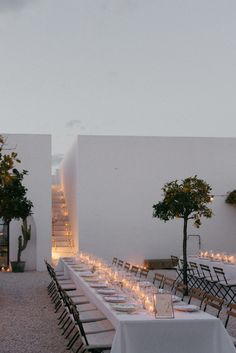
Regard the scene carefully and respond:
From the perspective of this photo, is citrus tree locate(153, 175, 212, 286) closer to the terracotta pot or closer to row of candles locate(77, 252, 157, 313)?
row of candles locate(77, 252, 157, 313)

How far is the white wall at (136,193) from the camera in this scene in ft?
56.7

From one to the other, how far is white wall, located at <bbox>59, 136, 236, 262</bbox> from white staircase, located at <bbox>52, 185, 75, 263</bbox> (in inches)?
51.9

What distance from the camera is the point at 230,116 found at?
19375 mm

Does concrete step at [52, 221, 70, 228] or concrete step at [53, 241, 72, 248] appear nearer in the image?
concrete step at [53, 241, 72, 248]

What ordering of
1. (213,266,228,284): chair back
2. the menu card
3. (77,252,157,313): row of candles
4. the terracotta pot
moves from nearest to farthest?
the menu card
(77,252,157,313): row of candles
(213,266,228,284): chair back
the terracotta pot

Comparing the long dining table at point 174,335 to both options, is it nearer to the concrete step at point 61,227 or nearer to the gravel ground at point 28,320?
the gravel ground at point 28,320

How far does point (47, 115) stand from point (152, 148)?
400 centimetres

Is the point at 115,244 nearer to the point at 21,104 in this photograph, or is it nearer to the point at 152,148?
the point at 152,148

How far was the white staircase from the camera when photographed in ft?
59.7

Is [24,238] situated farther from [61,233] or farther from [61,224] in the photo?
[61,224]

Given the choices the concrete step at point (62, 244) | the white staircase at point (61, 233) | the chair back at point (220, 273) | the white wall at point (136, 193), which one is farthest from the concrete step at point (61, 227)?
the chair back at point (220, 273)

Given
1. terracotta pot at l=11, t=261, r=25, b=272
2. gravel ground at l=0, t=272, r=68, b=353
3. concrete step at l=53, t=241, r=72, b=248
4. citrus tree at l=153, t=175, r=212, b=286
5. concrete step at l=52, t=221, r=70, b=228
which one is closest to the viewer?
gravel ground at l=0, t=272, r=68, b=353

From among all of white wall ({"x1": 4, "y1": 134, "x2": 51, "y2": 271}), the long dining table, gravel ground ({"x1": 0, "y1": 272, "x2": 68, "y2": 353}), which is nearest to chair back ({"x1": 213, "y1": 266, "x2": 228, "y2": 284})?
gravel ground ({"x1": 0, "y1": 272, "x2": 68, "y2": 353})

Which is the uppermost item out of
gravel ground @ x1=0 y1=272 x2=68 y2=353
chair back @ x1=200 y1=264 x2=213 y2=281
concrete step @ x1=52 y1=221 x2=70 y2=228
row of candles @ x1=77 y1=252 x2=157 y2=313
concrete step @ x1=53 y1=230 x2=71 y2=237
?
concrete step @ x1=52 y1=221 x2=70 y2=228
